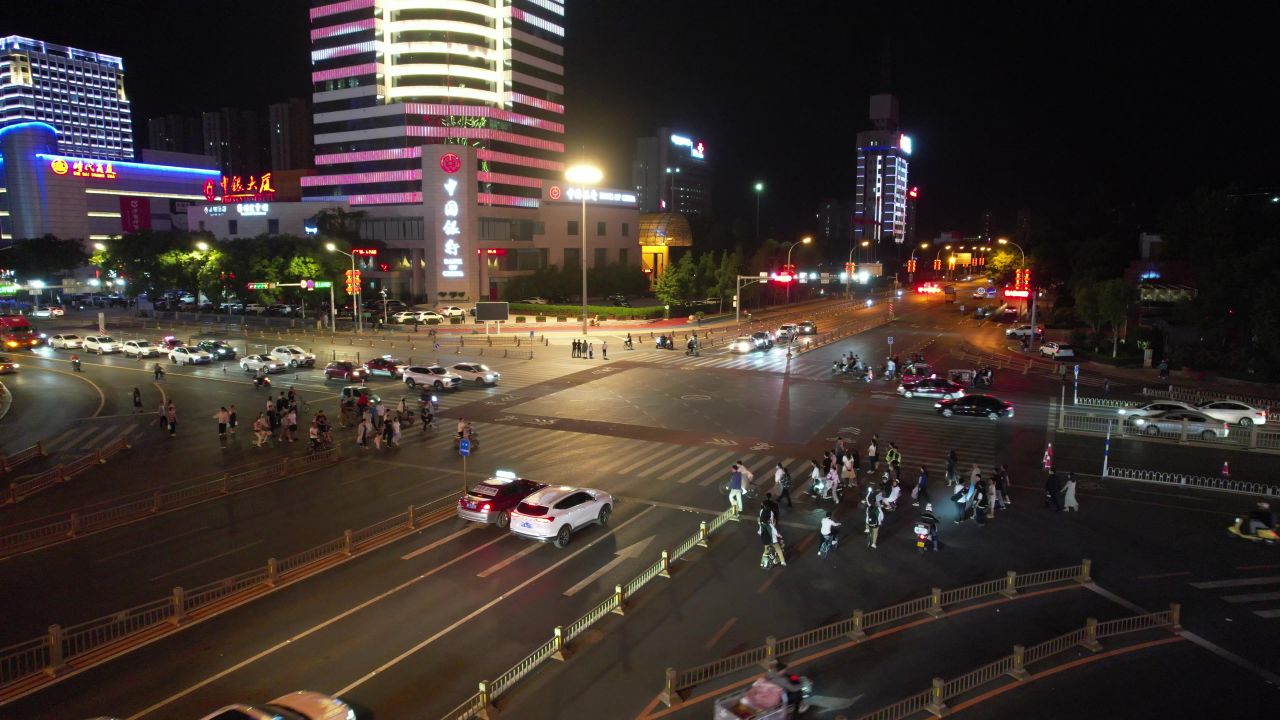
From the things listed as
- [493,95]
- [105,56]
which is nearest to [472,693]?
[493,95]

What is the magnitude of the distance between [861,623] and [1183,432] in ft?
79.8

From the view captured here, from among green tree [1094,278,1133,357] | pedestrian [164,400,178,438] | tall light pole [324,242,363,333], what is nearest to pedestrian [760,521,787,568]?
pedestrian [164,400,178,438]

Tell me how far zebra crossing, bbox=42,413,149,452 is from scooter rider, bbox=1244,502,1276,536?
121ft

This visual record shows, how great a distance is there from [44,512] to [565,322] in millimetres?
57025

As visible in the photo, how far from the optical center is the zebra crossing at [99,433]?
1136 inches

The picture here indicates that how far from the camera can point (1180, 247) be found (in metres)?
56.9

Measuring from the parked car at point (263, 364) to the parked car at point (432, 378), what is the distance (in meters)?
10.1

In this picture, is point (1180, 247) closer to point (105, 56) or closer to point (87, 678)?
point (87, 678)

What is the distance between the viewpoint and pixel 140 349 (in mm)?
53125

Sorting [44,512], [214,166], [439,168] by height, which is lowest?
[44,512]

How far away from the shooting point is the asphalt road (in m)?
12.5

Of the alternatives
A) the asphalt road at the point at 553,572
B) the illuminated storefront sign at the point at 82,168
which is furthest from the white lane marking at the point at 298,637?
the illuminated storefront sign at the point at 82,168

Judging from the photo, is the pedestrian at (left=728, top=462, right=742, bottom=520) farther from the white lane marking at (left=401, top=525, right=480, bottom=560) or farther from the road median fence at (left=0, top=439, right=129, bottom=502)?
the road median fence at (left=0, top=439, right=129, bottom=502)

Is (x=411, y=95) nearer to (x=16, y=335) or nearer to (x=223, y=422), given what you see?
(x=16, y=335)
